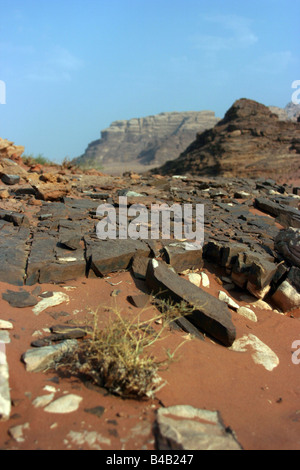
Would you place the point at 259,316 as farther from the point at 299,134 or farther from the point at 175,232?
the point at 299,134

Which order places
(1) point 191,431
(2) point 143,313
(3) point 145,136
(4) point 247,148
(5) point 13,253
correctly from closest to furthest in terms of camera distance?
(1) point 191,431
(2) point 143,313
(5) point 13,253
(4) point 247,148
(3) point 145,136

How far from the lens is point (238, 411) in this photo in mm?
2055

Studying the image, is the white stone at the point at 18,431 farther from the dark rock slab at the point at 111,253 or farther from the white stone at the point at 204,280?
the white stone at the point at 204,280

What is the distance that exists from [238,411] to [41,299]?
1.86 meters

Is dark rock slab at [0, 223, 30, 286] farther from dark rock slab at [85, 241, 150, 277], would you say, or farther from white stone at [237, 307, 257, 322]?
white stone at [237, 307, 257, 322]

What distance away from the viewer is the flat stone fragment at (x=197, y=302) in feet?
9.26

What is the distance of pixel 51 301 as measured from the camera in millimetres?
2953

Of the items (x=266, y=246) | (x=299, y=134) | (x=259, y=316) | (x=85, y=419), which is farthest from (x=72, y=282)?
(x=299, y=134)

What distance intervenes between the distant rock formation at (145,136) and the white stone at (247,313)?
2021 inches

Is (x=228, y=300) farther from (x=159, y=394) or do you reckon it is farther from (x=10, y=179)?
(x=10, y=179)

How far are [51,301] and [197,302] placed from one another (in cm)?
131

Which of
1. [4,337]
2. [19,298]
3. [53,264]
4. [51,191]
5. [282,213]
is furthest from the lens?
[282,213]

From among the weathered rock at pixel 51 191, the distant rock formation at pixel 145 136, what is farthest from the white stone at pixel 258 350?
the distant rock formation at pixel 145 136

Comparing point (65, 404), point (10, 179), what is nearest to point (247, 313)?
point (65, 404)
